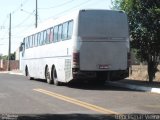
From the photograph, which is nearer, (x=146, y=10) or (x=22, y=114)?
(x=22, y=114)

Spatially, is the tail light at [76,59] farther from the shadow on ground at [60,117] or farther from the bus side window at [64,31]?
the shadow on ground at [60,117]

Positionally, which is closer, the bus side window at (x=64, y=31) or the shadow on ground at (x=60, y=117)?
the shadow on ground at (x=60, y=117)

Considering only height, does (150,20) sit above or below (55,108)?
above

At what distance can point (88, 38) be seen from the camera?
953 inches

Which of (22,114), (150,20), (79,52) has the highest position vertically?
(150,20)

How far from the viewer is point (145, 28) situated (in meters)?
27.6

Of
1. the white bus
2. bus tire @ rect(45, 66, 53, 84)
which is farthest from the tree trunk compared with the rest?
bus tire @ rect(45, 66, 53, 84)

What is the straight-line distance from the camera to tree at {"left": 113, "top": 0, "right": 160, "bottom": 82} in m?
27.2

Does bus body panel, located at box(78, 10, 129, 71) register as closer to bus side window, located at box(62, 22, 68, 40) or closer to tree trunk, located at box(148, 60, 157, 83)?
bus side window, located at box(62, 22, 68, 40)

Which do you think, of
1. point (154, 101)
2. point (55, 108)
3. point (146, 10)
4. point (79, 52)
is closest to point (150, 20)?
point (146, 10)

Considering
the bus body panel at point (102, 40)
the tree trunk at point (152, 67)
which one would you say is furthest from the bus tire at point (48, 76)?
the tree trunk at point (152, 67)

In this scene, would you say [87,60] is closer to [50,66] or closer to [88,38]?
[88,38]

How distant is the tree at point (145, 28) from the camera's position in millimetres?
27172

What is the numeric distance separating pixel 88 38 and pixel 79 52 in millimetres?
794
